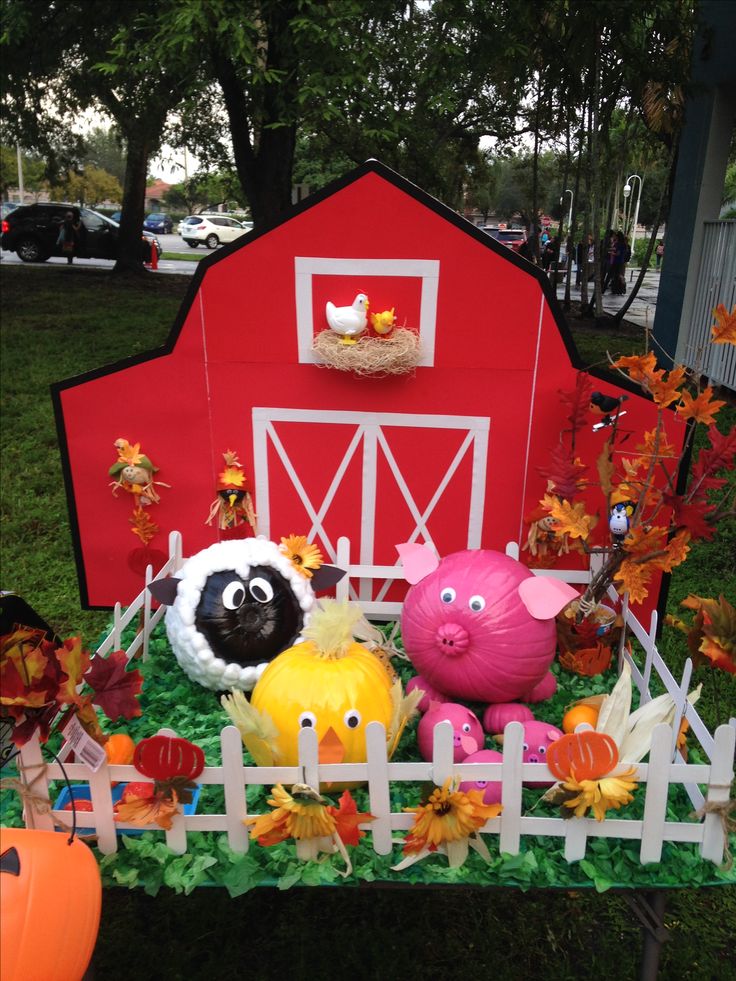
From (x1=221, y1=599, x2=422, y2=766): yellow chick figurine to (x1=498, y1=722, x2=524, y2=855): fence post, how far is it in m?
0.46

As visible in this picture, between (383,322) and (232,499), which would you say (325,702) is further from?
(383,322)

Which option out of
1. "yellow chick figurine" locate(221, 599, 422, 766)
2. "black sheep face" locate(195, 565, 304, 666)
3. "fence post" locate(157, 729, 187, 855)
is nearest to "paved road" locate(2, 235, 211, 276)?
"black sheep face" locate(195, 565, 304, 666)

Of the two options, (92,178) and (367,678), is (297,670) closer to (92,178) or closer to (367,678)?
(367,678)

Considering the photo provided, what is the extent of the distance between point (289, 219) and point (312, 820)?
247 cm

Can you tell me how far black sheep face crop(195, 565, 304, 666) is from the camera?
327 cm

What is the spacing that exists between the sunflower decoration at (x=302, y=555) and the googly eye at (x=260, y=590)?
0.26 m

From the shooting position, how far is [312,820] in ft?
7.90

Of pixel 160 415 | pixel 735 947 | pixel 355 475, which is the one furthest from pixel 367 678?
pixel 735 947

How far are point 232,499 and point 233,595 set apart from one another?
0.81 meters

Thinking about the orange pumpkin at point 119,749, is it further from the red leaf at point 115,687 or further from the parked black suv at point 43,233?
the parked black suv at point 43,233

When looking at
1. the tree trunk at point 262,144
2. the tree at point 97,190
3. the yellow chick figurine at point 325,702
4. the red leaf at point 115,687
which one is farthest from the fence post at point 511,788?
the tree at point 97,190

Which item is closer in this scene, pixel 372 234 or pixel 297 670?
pixel 297 670

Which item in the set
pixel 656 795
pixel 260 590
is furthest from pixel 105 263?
pixel 656 795

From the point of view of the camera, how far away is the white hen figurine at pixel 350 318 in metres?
3.58
